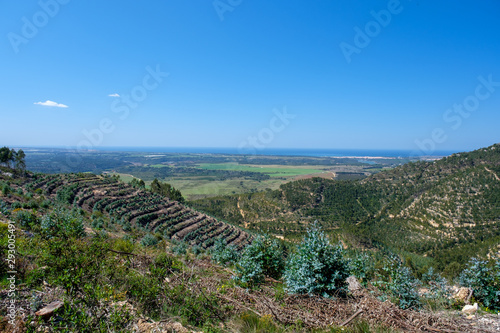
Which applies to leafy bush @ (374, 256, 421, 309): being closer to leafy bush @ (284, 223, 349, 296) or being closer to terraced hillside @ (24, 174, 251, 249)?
leafy bush @ (284, 223, 349, 296)

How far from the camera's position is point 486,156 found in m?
67.6

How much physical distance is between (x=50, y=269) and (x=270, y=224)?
60812mm

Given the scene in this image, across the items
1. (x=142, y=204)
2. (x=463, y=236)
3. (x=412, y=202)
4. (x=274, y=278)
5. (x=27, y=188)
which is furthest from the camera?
(x=412, y=202)

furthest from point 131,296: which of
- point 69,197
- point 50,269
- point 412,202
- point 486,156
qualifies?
point 486,156

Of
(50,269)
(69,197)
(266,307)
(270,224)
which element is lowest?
(270,224)

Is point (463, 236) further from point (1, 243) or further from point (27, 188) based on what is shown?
point (27, 188)

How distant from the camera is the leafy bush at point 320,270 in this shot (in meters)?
5.14

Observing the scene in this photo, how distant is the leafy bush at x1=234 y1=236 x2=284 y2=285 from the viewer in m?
6.69

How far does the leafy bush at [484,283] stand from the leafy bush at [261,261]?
587 cm

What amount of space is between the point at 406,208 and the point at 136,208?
219 feet

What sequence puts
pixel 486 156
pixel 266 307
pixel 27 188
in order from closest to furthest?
pixel 266 307 → pixel 27 188 → pixel 486 156

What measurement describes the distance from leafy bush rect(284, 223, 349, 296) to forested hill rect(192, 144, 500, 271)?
36.2 metres

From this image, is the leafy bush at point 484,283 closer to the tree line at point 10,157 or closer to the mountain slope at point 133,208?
the mountain slope at point 133,208

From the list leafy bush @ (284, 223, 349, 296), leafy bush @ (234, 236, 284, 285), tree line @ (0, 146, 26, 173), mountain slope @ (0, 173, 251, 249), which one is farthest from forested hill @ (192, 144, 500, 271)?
tree line @ (0, 146, 26, 173)
